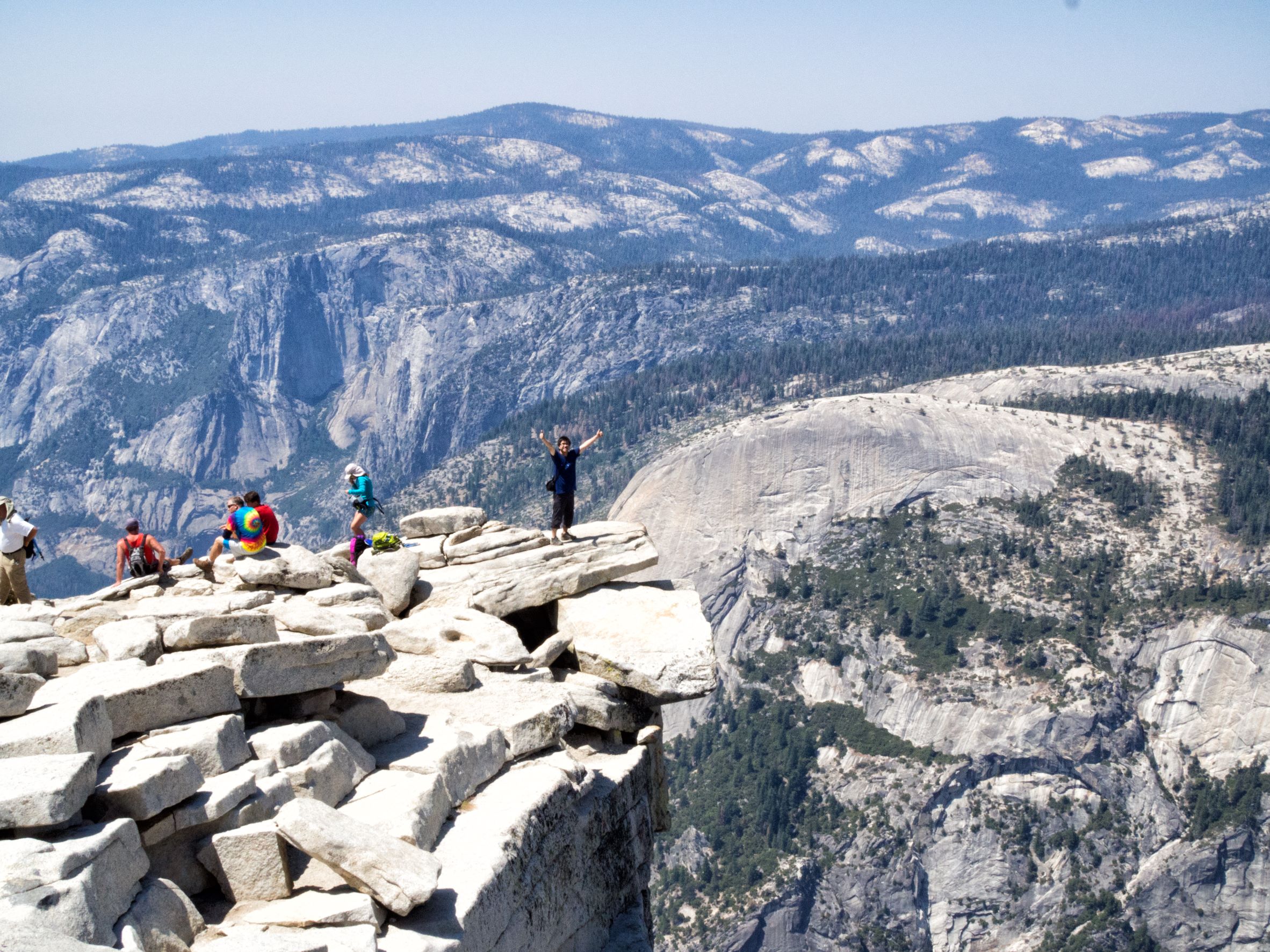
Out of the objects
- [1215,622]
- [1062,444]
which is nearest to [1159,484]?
[1062,444]

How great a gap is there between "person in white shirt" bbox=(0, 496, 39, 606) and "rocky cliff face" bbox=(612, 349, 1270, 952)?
103 meters

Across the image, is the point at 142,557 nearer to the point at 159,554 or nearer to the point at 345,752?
the point at 159,554

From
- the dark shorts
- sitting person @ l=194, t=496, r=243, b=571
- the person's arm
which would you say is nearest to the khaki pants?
the person's arm

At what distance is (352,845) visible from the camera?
13.8 metres

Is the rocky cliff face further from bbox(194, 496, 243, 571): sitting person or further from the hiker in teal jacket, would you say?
bbox(194, 496, 243, 571): sitting person

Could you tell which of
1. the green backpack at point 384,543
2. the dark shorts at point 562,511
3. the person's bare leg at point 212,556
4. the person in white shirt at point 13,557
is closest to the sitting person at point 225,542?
the person's bare leg at point 212,556

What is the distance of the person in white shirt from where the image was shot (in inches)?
987

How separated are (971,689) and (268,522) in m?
124

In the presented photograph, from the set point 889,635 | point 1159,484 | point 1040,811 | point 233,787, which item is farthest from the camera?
point 1159,484

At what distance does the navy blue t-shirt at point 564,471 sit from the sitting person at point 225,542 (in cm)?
831

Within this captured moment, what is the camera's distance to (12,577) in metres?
25.1

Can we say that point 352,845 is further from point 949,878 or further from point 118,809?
point 949,878

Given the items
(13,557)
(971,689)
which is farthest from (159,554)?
(971,689)

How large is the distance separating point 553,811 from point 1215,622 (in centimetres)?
13654
